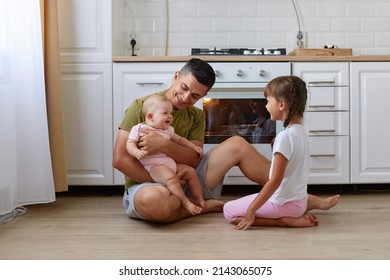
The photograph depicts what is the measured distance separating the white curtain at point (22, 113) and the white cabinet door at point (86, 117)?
1.36 feet

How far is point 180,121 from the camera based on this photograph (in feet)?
8.23

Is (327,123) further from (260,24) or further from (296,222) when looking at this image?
(296,222)

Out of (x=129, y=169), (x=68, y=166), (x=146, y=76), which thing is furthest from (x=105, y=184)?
(x=129, y=169)

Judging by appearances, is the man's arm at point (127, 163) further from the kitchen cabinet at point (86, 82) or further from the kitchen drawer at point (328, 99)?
the kitchen drawer at point (328, 99)

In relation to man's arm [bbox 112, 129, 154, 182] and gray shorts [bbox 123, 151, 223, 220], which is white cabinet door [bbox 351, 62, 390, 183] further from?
man's arm [bbox 112, 129, 154, 182]

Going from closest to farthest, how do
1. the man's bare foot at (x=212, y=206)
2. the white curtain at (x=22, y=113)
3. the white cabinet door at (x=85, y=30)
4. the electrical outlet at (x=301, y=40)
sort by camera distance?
the white curtain at (x=22, y=113)
the man's bare foot at (x=212, y=206)
the white cabinet door at (x=85, y=30)
the electrical outlet at (x=301, y=40)

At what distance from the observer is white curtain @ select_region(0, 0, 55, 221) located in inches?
95.6

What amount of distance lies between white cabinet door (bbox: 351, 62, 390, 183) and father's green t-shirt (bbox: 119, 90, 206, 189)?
1167 millimetres

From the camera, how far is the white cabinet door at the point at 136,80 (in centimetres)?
319

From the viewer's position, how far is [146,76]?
3.20m

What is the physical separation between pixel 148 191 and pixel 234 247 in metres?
0.48

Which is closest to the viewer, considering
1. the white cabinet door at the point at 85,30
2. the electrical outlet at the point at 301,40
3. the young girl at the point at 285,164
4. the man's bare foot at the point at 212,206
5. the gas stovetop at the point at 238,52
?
the young girl at the point at 285,164

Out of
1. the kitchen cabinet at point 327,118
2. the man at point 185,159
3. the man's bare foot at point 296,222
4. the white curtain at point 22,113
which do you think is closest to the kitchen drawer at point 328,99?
the kitchen cabinet at point 327,118

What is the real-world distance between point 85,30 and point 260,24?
1280 millimetres
